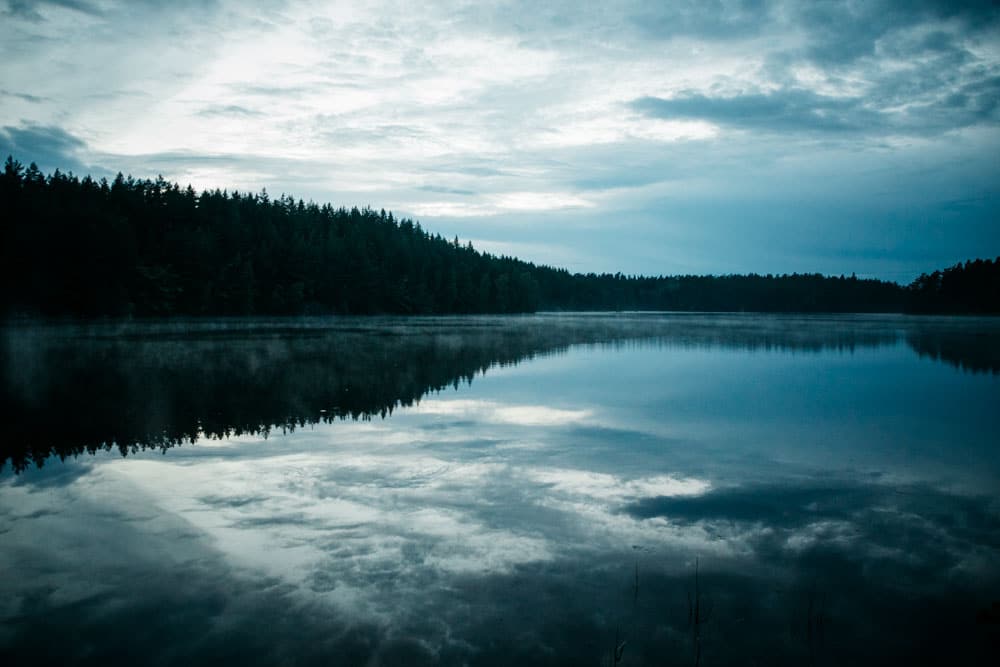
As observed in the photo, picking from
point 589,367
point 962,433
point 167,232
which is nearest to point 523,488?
point 962,433

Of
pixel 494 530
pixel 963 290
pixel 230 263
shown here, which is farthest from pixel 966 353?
pixel 963 290

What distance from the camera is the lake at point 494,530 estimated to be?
5.38m

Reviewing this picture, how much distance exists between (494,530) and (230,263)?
90.7m

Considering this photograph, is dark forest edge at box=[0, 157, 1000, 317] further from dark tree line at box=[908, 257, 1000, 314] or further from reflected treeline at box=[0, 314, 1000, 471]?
reflected treeline at box=[0, 314, 1000, 471]

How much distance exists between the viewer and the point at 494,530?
26.1 feet

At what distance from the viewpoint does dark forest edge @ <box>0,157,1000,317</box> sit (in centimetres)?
6234

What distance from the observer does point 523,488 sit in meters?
9.90

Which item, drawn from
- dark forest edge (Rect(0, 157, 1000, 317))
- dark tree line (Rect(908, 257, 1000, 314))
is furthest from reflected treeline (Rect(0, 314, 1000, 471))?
dark tree line (Rect(908, 257, 1000, 314))

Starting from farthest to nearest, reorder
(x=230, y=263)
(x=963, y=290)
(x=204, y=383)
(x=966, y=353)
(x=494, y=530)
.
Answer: (x=963, y=290) < (x=230, y=263) < (x=966, y=353) < (x=204, y=383) < (x=494, y=530)

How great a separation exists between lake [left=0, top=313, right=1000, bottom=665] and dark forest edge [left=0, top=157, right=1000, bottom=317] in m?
54.5

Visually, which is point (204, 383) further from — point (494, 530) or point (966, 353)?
point (966, 353)

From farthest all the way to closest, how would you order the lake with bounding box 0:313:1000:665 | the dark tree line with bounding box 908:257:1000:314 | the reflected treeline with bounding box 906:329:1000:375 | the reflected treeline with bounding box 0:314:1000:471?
the dark tree line with bounding box 908:257:1000:314, the reflected treeline with bounding box 906:329:1000:375, the reflected treeline with bounding box 0:314:1000:471, the lake with bounding box 0:313:1000:665

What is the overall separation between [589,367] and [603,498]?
19.5 m

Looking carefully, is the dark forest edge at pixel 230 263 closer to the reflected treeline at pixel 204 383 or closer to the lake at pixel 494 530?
the reflected treeline at pixel 204 383
